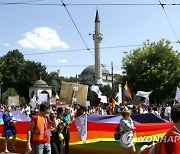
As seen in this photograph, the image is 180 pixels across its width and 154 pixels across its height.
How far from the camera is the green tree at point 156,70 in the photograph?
5075cm

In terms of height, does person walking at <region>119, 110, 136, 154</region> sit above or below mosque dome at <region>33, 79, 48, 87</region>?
below

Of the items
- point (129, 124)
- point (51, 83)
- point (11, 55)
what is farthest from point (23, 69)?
point (129, 124)

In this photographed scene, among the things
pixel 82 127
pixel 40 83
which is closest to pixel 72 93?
pixel 82 127

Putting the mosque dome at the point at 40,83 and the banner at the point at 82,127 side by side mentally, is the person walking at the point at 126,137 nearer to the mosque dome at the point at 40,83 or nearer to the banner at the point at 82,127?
the banner at the point at 82,127

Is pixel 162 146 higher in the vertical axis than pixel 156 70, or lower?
lower

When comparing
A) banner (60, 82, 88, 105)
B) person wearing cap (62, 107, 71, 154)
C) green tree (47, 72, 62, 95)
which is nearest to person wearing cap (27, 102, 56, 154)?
person wearing cap (62, 107, 71, 154)

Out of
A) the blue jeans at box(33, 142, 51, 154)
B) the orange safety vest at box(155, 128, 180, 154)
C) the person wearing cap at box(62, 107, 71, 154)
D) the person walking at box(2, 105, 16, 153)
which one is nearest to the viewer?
the orange safety vest at box(155, 128, 180, 154)

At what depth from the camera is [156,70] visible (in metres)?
50.1

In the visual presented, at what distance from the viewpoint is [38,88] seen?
103 m

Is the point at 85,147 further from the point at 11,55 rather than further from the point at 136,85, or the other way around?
the point at 11,55

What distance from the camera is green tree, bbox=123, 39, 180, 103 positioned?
167ft

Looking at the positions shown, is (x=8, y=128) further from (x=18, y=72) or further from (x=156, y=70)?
(x=18, y=72)

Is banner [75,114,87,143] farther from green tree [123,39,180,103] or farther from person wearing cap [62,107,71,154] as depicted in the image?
green tree [123,39,180,103]

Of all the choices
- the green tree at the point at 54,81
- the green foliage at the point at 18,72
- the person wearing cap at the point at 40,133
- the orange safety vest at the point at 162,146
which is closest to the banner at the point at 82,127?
the person wearing cap at the point at 40,133
